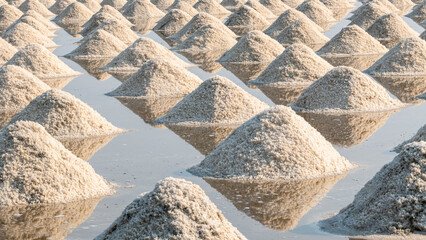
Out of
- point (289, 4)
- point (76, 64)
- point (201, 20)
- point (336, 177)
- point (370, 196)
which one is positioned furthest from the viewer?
point (289, 4)

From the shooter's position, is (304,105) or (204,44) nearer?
(304,105)

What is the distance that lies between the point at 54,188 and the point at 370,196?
152 inches

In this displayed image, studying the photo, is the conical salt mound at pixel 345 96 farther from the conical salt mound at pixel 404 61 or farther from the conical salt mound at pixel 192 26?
the conical salt mound at pixel 192 26

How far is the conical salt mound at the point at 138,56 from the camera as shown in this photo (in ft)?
71.2

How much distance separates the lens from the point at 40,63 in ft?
68.6

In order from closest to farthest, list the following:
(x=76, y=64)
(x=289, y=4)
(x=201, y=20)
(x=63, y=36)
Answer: (x=76, y=64)
(x=201, y=20)
(x=63, y=36)
(x=289, y=4)

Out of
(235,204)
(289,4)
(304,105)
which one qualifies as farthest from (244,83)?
(289,4)

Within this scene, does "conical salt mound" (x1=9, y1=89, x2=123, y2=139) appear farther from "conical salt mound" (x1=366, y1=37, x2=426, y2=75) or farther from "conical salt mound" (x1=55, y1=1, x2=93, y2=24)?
"conical salt mound" (x1=55, y1=1, x2=93, y2=24)

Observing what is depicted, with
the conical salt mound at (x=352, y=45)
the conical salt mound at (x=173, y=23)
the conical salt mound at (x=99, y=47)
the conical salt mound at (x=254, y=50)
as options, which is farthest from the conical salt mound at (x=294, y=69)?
the conical salt mound at (x=173, y=23)

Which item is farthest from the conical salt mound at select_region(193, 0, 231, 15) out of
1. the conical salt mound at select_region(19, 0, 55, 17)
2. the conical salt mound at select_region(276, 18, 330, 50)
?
the conical salt mound at select_region(276, 18, 330, 50)

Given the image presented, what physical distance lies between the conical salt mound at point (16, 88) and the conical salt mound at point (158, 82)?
1.93 metres

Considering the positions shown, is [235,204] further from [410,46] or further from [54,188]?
[410,46]

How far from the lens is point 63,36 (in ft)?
101

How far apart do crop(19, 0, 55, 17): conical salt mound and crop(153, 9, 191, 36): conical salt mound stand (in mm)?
8645
